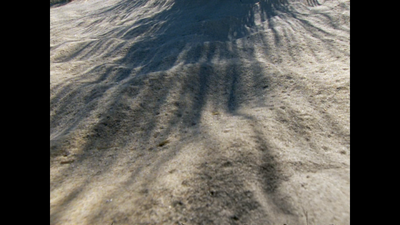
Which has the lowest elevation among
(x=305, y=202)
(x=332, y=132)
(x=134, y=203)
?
(x=332, y=132)

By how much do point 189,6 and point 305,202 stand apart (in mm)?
4928

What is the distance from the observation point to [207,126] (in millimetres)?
1618

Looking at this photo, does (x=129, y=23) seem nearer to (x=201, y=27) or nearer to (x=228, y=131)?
(x=201, y=27)

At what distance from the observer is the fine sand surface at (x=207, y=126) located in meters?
0.96

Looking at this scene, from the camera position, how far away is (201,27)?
3.86 metres

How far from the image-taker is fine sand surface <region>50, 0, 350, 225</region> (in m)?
0.96
